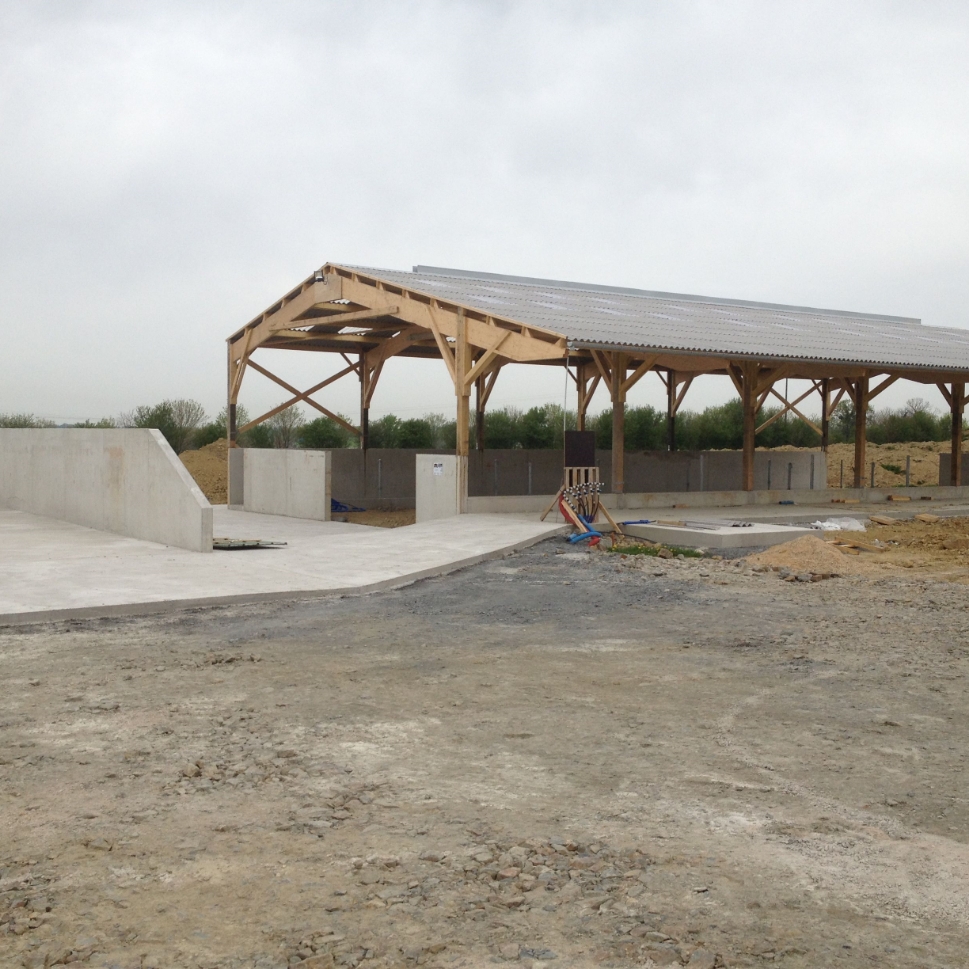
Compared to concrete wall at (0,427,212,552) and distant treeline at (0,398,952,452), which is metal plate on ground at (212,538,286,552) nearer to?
concrete wall at (0,427,212,552)

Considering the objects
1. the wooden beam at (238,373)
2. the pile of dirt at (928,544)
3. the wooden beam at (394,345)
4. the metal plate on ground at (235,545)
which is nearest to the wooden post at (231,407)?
the wooden beam at (238,373)

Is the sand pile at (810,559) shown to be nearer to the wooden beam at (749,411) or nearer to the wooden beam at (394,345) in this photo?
the wooden beam at (749,411)

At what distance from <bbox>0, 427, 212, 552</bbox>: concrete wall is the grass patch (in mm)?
6143

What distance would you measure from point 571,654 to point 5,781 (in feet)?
14.4

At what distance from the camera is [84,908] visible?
11.8 ft

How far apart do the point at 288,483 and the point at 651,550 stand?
11.4 metres

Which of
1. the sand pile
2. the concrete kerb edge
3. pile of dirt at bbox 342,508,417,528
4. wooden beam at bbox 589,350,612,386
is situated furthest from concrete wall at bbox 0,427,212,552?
wooden beam at bbox 589,350,612,386

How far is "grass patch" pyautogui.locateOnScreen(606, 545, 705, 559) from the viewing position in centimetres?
1562

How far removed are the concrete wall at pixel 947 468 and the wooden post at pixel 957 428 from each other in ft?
0.92

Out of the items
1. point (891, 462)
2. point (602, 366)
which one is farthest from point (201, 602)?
point (891, 462)

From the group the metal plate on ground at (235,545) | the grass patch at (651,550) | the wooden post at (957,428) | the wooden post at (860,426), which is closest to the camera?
the metal plate on ground at (235,545)

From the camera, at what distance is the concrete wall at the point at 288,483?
76.2ft

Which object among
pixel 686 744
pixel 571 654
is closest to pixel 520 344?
pixel 571 654

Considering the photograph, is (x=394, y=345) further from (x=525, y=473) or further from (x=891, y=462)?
(x=891, y=462)
